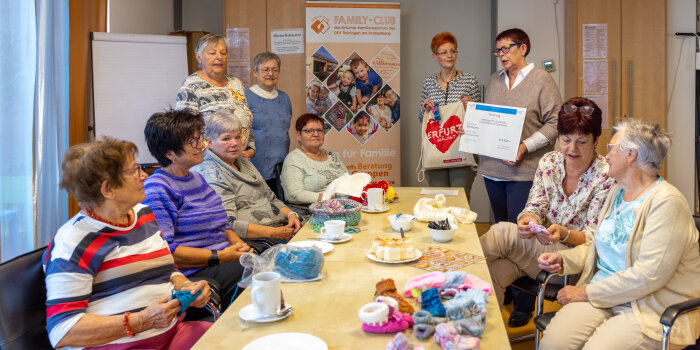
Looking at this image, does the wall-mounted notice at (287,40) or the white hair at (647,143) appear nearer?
the white hair at (647,143)

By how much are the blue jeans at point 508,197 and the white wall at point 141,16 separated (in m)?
3.27

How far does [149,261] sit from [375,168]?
146 inches

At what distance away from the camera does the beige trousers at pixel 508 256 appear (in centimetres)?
248

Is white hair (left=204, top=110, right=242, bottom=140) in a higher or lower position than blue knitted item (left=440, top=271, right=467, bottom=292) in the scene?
higher

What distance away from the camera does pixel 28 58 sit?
Result: 3.30 metres

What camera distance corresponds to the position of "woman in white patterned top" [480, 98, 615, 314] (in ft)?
7.92

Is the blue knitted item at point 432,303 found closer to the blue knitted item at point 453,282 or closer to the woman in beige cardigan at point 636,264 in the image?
the blue knitted item at point 453,282

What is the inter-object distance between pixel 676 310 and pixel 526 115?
6.07 feet

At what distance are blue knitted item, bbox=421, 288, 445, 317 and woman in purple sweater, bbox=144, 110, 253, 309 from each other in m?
1.12

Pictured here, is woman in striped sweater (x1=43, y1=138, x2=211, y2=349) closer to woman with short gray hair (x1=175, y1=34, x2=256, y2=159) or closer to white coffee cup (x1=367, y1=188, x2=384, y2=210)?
white coffee cup (x1=367, y1=188, x2=384, y2=210)

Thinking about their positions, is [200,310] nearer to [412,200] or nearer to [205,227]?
[205,227]

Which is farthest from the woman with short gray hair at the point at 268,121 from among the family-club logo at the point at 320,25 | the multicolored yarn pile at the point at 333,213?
the multicolored yarn pile at the point at 333,213

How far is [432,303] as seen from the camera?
1401mm

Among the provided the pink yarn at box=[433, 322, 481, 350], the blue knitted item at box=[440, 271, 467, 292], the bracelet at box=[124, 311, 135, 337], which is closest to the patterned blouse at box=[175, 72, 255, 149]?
the bracelet at box=[124, 311, 135, 337]
